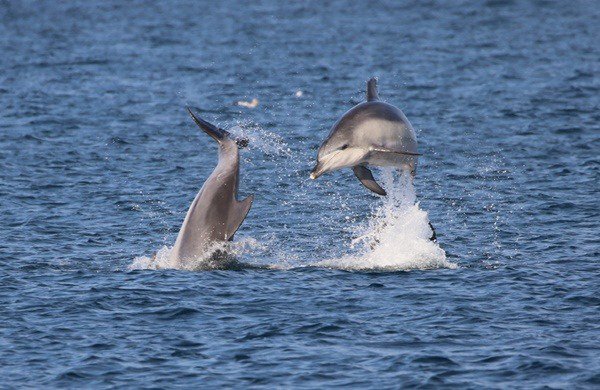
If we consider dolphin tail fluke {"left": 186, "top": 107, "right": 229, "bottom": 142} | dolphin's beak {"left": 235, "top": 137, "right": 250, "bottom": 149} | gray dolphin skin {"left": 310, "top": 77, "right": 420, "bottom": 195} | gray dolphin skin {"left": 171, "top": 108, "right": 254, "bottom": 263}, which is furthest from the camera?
dolphin's beak {"left": 235, "top": 137, "right": 250, "bottom": 149}

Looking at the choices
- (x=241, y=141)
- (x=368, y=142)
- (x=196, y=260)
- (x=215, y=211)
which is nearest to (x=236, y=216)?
(x=215, y=211)

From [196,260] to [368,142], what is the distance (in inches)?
180

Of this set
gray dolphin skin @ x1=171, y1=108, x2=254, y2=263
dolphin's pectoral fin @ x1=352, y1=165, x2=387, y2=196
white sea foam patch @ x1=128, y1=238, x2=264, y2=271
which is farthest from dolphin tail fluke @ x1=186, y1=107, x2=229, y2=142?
dolphin's pectoral fin @ x1=352, y1=165, x2=387, y2=196

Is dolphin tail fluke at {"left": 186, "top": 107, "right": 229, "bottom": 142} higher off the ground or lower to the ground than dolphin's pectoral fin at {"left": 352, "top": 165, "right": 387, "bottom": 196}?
higher

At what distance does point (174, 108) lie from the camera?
163ft

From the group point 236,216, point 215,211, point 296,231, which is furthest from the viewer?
point 296,231

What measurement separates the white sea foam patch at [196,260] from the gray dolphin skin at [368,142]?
3.35 metres

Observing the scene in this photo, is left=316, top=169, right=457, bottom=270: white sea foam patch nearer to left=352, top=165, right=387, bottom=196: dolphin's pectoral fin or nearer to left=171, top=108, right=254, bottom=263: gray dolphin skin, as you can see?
left=352, top=165, right=387, bottom=196: dolphin's pectoral fin

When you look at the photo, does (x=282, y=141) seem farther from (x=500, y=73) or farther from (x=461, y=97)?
(x=500, y=73)

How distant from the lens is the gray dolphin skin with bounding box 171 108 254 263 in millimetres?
25031

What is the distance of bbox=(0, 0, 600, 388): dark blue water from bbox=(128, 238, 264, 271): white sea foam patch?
7.9 inches

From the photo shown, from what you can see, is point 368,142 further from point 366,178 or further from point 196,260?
point 196,260

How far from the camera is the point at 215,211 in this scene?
25.2 m

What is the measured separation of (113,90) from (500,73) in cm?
1910
